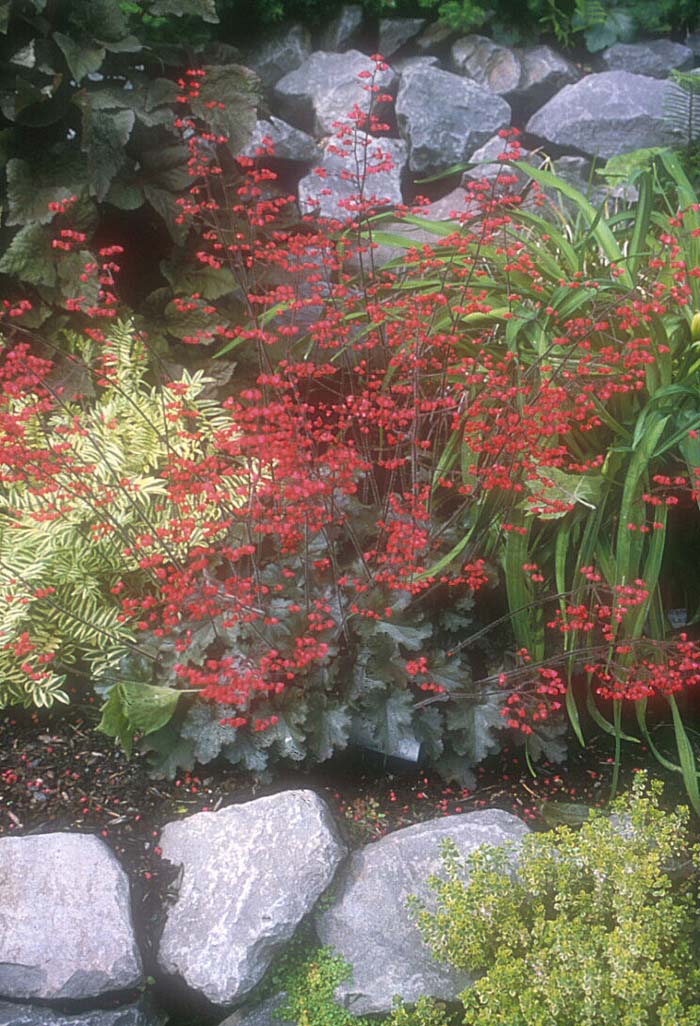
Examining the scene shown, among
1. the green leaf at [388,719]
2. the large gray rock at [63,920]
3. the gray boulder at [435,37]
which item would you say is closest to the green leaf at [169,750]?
the large gray rock at [63,920]

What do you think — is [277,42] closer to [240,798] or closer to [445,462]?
[445,462]

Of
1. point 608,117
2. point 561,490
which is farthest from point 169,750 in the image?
point 608,117

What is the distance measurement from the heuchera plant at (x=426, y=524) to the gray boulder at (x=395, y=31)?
7.42 ft

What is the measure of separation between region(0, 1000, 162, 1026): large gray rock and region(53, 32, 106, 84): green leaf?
3.00m

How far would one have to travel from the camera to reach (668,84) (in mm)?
5152

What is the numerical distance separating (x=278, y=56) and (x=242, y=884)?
430 cm

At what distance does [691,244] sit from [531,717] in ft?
5.73

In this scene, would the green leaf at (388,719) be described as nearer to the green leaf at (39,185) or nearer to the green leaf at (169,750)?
the green leaf at (169,750)

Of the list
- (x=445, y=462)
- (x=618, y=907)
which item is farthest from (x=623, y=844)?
(x=445, y=462)

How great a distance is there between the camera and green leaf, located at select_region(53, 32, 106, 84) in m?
3.65

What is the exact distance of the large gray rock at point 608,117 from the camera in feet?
16.7

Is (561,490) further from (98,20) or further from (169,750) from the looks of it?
(98,20)

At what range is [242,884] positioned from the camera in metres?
2.67

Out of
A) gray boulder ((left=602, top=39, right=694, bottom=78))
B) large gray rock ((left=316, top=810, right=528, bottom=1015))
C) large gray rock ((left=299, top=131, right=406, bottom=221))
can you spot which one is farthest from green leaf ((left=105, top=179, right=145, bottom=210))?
gray boulder ((left=602, top=39, right=694, bottom=78))
